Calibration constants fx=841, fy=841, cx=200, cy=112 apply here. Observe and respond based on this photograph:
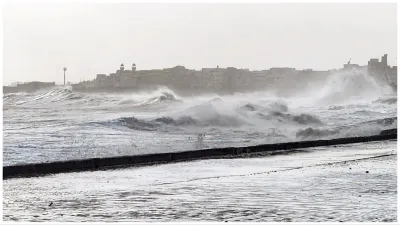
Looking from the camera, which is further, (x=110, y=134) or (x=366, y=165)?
(x=110, y=134)

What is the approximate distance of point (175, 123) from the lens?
3419cm

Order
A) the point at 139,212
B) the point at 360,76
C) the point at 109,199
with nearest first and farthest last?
1. the point at 139,212
2. the point at 109,199
3. the point at 360,76

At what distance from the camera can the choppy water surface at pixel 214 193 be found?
6.52 metres

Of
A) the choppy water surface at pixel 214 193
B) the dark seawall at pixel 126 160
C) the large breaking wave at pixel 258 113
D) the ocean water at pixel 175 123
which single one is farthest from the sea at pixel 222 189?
the large breaking wave at pixel 258 113

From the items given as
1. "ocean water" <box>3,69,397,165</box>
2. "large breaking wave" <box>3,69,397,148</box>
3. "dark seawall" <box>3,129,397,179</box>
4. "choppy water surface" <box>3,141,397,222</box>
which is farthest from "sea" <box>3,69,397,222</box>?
"large breaking wave" <box>3,69,397,148</box>

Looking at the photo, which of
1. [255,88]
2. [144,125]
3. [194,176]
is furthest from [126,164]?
[255,88]

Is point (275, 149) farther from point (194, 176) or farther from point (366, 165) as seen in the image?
point (194, 176)

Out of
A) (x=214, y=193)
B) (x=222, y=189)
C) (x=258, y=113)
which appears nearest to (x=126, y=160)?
(x=222, y=189)

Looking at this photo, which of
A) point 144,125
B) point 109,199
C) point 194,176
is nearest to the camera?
point 109,199

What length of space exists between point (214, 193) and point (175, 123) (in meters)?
26.2

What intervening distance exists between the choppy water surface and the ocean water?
5.32m

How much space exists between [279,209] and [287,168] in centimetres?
443

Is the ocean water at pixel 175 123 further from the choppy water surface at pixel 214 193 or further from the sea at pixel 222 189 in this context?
the choppy water surface at pixel 214 193

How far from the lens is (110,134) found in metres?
27.0
